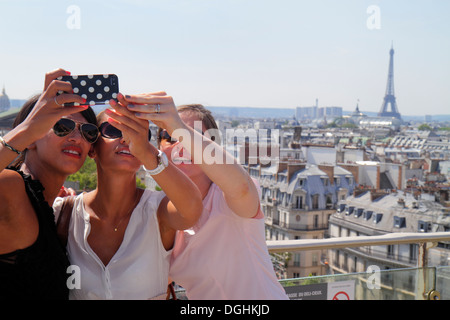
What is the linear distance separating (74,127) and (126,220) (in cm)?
32

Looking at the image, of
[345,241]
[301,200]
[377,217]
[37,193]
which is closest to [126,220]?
[37,193]

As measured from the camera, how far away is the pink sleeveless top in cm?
147

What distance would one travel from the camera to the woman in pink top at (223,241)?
1387 millimetres

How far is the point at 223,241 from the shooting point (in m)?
1.49

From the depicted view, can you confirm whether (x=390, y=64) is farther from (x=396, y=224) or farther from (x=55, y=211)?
(x=55, y=211)

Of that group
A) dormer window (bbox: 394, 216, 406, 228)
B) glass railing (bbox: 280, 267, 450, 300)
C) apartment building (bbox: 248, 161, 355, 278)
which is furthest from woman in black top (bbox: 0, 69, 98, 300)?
apartment building (bbox: 248, 161, 355, 278)

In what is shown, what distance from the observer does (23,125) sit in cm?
125

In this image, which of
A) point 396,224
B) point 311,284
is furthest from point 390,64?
point 311,284

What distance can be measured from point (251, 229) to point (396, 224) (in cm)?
2025

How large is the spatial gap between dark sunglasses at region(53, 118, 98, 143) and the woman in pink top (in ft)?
0.72

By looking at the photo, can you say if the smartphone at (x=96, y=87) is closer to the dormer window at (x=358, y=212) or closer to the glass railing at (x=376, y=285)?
the glass railing at (x=376, y=285)

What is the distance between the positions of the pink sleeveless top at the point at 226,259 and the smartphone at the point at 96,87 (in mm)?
459

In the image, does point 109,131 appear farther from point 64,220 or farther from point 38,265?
point 38,265

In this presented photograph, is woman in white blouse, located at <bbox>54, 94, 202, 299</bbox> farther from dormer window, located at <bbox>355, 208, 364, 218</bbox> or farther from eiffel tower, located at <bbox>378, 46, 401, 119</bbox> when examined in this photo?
eiffel tower, located at <bbox>378, 46, 401, 119</bbox>
